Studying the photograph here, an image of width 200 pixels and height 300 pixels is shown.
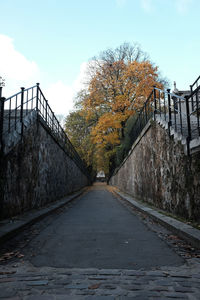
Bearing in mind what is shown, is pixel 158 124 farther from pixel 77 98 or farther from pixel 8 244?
pixel 77 98

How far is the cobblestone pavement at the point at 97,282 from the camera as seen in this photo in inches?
90.3

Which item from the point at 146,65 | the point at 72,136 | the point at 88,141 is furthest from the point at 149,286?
the point at 72,136

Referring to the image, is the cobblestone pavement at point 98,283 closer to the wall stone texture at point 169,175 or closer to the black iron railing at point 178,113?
the wall stone texture at point 169,175

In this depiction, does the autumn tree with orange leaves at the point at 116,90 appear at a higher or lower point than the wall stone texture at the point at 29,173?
higher

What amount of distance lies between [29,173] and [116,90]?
16.6 meters

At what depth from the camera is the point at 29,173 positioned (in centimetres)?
773

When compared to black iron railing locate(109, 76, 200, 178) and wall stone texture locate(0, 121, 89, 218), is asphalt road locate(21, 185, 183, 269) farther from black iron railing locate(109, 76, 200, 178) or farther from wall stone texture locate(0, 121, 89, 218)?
black iron railing locate(109, 76, 200, 178)

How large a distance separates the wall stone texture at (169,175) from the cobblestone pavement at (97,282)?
2011 mm

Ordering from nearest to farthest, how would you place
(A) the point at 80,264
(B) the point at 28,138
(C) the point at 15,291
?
(C) the point at 15,291, (A) the point at 80,264, (B) the point at 28,138

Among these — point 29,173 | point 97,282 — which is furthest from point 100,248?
point 29,173

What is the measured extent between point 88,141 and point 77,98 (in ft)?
18.6

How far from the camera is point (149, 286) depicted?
8.11ft

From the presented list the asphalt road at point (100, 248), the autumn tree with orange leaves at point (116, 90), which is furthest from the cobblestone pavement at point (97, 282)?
the autumn tree with orange leaves at point (116, 90)

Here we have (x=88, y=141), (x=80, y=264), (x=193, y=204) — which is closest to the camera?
(x=80, y=264)
